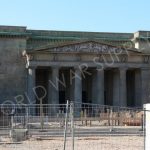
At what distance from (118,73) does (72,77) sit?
23.1ft

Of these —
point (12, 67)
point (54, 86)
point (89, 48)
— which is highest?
point (89, 48)

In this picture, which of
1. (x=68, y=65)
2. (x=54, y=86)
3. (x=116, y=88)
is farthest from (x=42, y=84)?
(x=116, y=88)

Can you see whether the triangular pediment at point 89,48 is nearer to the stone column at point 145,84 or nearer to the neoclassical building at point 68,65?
the neoclassical building at point 68,65

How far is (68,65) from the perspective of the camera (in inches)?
2621

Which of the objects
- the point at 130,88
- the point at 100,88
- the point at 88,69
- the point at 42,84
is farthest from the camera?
the point at 130,88

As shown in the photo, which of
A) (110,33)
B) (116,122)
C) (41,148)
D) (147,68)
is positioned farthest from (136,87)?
(41,148)

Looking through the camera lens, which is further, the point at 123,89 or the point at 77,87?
the point at 123,89

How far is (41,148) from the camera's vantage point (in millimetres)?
20688

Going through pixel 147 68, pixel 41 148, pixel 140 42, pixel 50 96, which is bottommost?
pixel 41 148

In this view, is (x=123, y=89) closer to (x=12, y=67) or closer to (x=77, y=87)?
(x=77, y=87)

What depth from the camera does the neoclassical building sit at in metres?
65.5

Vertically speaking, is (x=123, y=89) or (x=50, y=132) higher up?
(x=123, y=89)

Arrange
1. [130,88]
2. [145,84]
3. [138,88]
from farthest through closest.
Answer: [130,88] < [138,88] < [145,84]

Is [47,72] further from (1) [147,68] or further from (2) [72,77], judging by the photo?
(1) [147,68]
